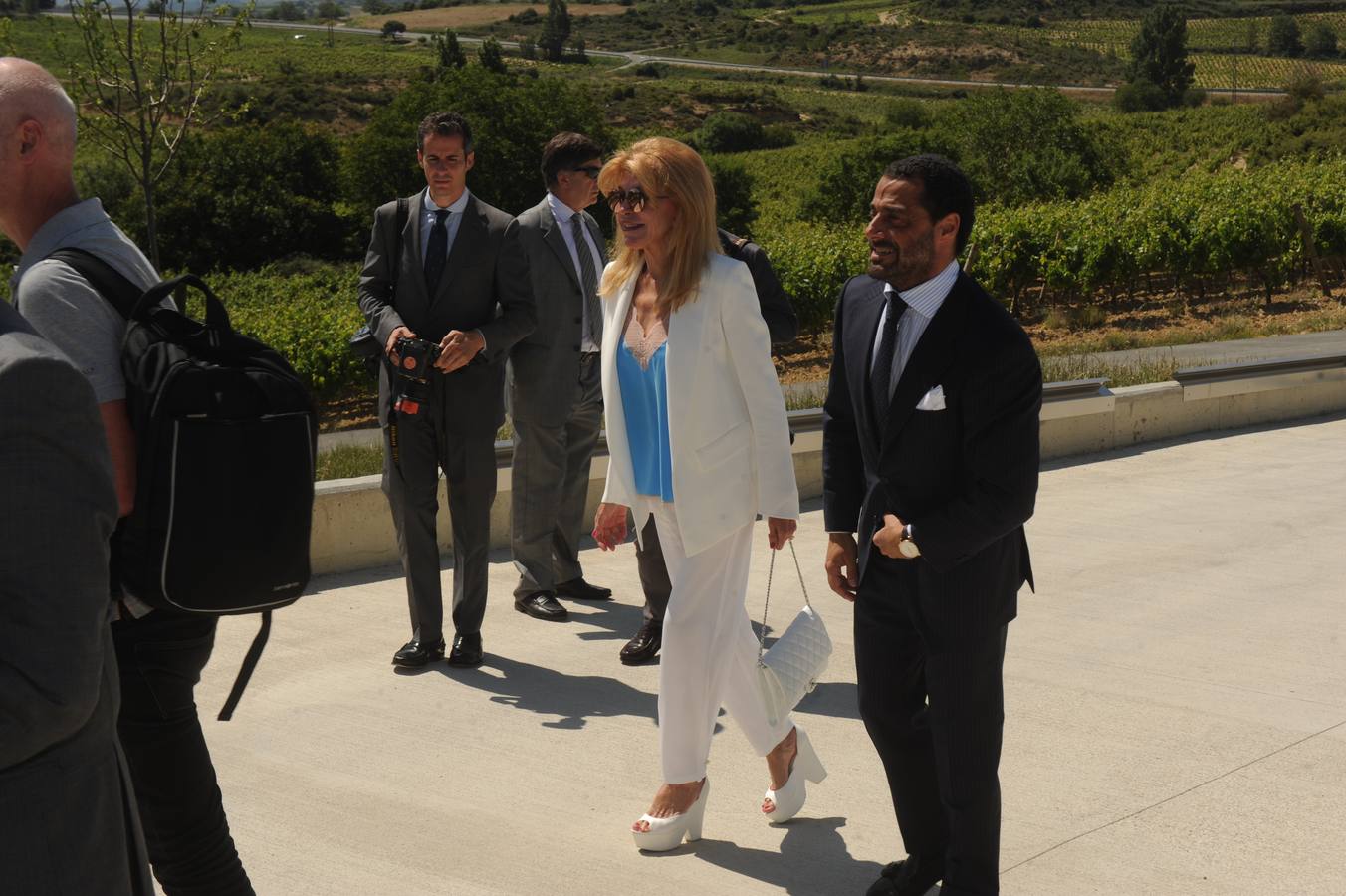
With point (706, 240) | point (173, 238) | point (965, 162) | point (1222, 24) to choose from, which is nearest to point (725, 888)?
point (706, 240)

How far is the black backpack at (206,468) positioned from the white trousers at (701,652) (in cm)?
160

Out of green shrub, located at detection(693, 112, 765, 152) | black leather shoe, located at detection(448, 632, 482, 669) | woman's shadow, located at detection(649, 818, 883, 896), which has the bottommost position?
green shrub, located at detection(693, 112, 765, 152)

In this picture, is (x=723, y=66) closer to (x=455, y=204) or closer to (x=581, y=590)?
(x=581, y=590)

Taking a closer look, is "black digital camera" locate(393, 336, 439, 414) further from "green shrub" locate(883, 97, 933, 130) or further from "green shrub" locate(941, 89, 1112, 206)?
"green shrub" locate(883, 97, 933, 130)

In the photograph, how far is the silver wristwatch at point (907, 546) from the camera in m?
3.35

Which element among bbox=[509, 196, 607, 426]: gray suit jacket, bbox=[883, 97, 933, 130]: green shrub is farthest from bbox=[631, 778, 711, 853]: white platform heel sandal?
bbox=[883, 97, 933, 130]: green shrub

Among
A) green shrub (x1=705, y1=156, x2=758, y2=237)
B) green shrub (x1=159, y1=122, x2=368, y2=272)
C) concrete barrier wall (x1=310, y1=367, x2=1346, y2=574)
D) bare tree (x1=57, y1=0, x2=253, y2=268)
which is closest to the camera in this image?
concrete barrier wall (x1=310, y1=367, x2=1346, y2=574)

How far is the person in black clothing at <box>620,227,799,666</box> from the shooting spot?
539 cm

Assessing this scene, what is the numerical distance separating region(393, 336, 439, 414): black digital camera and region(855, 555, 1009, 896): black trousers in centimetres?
243

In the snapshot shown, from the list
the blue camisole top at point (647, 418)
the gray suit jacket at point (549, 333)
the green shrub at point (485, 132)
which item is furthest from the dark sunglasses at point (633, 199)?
the green shrub at point (485, 132)

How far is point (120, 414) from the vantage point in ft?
9.03

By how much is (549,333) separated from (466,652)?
5.36 feet

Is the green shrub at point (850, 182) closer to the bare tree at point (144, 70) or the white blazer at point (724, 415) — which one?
the bare tree at point (144, 70)

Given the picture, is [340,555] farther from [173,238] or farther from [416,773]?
[173,238]
